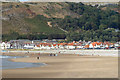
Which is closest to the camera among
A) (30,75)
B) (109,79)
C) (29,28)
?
(109,79)

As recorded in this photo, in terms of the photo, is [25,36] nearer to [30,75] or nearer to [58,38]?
[58,38]

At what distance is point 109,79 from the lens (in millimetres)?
25781

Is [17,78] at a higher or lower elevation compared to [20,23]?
lower

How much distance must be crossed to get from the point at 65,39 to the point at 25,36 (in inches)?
832

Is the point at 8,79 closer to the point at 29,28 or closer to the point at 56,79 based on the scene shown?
the point at 56,79

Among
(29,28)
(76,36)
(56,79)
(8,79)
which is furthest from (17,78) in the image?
(29,28)

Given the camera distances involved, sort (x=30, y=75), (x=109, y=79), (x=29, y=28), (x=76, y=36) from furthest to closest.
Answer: (x=29, y=28) → (x=76, y=36) → (x=30, y=75) → (x=109, y=79)

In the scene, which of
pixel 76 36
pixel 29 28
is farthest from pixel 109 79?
pixel 29 28

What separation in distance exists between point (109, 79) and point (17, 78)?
768cm

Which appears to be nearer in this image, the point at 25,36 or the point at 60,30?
the point at 25,36

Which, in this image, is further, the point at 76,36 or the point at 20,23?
the point at 20,23


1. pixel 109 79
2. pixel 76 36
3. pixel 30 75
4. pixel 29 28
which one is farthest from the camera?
pixel 29 28

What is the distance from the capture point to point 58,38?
166 m

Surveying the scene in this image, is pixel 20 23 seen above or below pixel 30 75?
above
